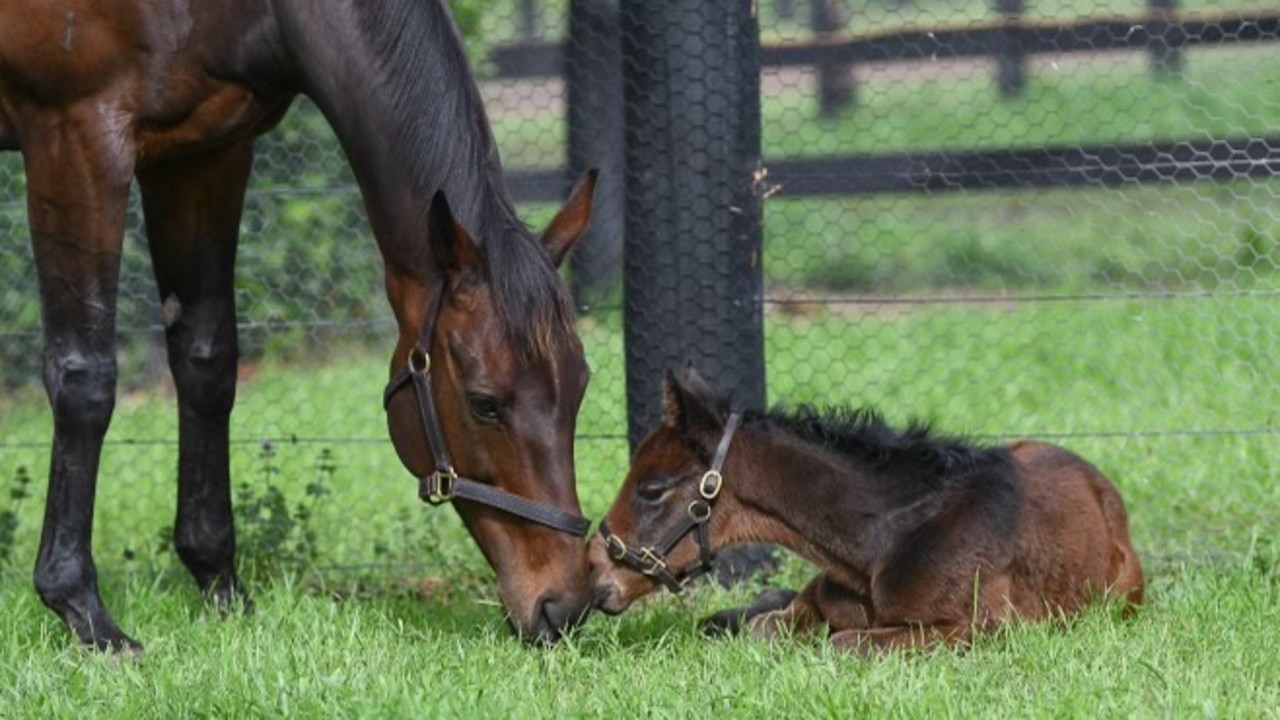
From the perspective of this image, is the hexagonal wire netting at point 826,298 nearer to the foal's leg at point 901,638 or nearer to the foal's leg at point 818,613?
the foal's leg at point 818,613

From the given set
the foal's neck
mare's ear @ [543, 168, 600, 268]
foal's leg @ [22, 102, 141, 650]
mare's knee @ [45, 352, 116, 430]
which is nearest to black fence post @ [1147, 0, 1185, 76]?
the foal's neck

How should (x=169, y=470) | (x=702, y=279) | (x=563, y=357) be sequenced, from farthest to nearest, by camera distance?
(x=169, y=470) < (x=702, y=279) < (x=563, y=357)

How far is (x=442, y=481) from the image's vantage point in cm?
481

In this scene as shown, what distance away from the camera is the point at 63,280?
4.97m

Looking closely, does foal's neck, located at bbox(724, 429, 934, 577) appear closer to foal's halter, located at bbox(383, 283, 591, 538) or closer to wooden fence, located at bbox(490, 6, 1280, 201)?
foal's halter, located at bbox(383, 283, 591, 538)

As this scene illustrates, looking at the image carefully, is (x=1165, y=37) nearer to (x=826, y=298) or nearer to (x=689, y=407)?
(x=826, y=298)

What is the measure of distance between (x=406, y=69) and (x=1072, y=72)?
2847mm

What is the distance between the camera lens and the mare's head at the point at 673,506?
5.08 meters

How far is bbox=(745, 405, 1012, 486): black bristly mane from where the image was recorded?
5.18 meters

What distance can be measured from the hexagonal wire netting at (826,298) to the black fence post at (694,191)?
80 millimetres

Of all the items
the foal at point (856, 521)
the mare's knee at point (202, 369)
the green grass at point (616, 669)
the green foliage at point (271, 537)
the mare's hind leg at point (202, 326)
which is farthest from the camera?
the green foliage at point (271, 537)

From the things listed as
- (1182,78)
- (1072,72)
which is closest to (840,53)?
(1072,72)

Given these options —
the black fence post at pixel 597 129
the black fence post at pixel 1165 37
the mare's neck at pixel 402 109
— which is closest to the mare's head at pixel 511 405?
the mare's neck at pixel 402 109

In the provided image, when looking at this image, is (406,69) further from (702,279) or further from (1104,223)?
(1104,223)
